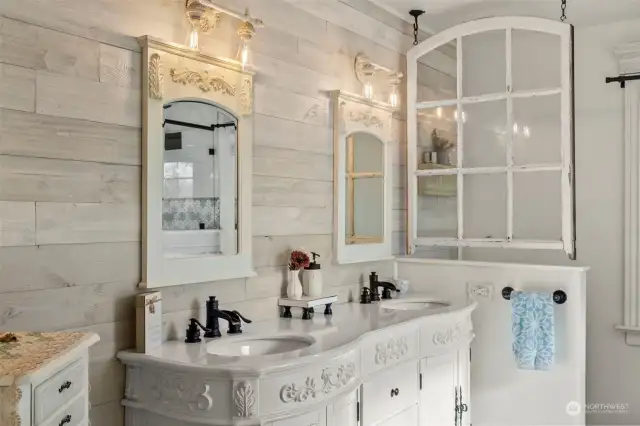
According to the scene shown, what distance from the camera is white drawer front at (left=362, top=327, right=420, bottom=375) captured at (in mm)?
2509

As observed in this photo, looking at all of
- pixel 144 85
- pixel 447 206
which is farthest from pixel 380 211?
pixel 144 85

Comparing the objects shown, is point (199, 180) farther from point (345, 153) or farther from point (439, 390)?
point (439, 390)

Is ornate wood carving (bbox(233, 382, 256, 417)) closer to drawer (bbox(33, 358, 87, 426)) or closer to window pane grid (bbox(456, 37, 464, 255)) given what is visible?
drawer (bbox(33, 358, 87, 426))

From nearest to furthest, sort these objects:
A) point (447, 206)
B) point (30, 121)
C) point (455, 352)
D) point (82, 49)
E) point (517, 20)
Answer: point (30, 121) < point (82, 49) < point (455, 352) < point (517, 20) < point (447, 206)

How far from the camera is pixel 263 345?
243 centimetres

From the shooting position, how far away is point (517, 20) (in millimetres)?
3377

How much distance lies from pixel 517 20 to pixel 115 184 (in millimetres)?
2339

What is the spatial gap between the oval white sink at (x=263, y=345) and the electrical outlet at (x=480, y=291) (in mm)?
1415

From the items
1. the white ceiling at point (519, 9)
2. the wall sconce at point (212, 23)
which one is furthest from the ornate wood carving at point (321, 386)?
the white ceiling at point (519, 9)

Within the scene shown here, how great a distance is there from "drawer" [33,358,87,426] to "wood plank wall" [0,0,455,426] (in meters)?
0.33

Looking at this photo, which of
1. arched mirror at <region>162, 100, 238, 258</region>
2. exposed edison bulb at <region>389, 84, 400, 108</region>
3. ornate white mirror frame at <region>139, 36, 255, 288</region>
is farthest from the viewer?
exposed edison bulb at <region>389, 84, 400, 108</region>

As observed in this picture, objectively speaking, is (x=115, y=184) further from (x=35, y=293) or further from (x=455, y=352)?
(x=455, y=352)

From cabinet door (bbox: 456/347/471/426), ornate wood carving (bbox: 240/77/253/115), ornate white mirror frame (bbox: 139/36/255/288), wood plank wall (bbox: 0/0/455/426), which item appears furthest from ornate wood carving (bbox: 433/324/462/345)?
ornate wood carving (bbox: 240/77/253/115)

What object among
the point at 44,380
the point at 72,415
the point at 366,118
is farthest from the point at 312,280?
the point at 44,380
